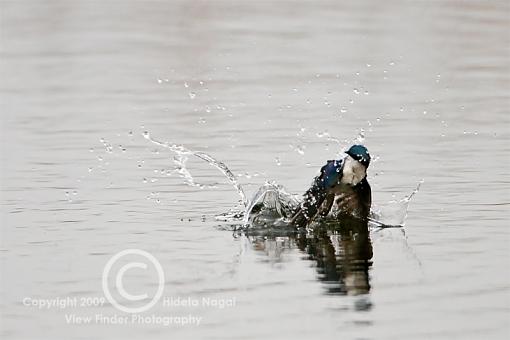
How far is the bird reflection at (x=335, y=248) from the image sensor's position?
13.5 meters

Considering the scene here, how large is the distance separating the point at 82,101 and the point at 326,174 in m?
9.43

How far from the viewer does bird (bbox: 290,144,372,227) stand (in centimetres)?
1566

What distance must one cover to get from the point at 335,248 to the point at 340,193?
2.92 feet

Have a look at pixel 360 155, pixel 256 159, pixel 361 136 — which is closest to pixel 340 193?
pixel 360 155

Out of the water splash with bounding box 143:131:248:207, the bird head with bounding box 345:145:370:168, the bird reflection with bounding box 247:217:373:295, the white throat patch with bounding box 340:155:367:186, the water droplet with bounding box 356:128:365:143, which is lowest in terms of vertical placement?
the bird reflection with bounding box 247:217:373:295

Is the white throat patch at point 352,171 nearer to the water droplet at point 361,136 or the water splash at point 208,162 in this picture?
the water splash at point 208,162

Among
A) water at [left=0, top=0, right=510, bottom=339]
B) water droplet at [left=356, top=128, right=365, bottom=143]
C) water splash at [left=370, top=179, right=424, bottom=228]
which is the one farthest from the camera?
water droplet at [left=356, top=128, right=365, bottom=143]

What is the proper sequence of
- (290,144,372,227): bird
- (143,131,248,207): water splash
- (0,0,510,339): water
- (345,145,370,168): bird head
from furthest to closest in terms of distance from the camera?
(143,131,248,207): water splash
(290,144,372,227): bird
(345,145,370,168): bird head
(0,0,510,339): water

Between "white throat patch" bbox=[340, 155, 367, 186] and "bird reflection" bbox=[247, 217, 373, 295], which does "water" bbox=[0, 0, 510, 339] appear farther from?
"white throat patch" bbox=[340, 155, 367, 186]

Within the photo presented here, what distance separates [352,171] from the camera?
15.7m

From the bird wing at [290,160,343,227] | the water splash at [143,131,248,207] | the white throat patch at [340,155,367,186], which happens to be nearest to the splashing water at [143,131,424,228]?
the bird wing at [290,160,343,227]

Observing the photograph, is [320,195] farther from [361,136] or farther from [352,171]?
[361,136]

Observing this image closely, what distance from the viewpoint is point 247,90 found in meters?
25.5

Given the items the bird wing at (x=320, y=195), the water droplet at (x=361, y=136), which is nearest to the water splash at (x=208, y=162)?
the bird wing at (x=320, y=195)
